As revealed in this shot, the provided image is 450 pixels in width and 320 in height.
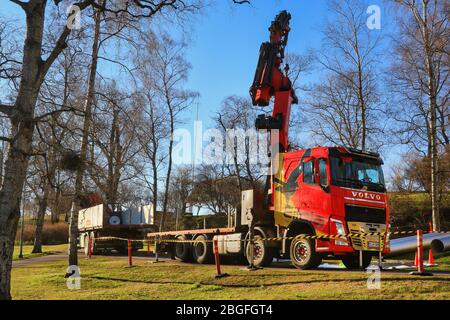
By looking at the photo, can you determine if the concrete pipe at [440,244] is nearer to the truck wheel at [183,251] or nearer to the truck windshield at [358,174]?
the truck windshield at [358,174]

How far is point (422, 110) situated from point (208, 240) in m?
11.9

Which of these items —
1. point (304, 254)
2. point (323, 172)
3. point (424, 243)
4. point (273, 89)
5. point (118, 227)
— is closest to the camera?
point (323, 172)

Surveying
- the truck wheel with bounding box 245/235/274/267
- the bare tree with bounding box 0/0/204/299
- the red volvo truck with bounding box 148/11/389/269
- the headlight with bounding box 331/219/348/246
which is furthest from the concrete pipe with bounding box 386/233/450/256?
the bare tree with bounding box 0/0/204/299

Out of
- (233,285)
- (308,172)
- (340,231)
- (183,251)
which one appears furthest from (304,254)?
(183,251)

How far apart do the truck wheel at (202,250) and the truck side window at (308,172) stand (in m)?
4.83

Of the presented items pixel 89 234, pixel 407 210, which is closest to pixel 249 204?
pixel 89 234

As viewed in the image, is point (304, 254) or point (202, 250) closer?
point (304, 254)

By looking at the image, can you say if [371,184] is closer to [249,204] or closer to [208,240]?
[249,204]

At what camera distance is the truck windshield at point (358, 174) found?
11.8m

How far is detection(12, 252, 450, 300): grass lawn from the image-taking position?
29.5 feet

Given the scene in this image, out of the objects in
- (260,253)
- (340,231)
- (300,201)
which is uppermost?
(300,201)

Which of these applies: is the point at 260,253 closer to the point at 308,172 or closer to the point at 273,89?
the point at 308,172

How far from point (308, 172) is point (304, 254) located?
85.3 inches

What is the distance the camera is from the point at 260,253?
44.5 feet
